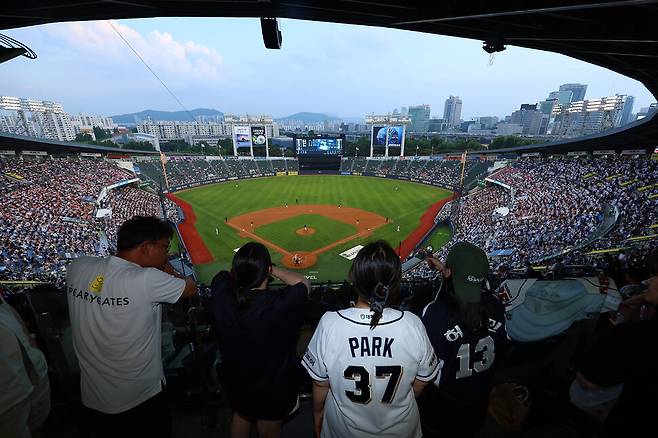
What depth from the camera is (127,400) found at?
7.84 feet

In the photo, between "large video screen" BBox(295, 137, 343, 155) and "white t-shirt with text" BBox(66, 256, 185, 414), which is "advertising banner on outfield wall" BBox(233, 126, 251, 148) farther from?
"white t-shirt with text" BBox(66, 256, 185, 414)

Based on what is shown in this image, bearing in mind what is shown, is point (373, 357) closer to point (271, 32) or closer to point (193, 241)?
point (271, 32)

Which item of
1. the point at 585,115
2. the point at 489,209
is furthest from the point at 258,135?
the point at 585,115

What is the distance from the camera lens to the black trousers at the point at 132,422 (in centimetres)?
243

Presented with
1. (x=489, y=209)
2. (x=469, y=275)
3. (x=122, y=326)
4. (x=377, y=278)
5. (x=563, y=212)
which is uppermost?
(x=377, y=278)

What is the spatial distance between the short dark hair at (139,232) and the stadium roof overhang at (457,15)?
5.74 metres

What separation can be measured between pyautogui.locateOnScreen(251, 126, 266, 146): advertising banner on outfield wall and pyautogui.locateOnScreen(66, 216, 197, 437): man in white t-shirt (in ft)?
217

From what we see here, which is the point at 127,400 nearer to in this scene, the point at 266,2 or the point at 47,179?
the point at 266,2

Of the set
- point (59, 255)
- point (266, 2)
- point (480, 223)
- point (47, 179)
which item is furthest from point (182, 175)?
point (266, 2)

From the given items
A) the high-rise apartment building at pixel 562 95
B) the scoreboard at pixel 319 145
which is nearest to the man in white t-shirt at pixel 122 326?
the scoreboard at pixel 319 145

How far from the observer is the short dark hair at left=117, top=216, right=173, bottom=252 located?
2.43m

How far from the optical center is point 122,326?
2.25m

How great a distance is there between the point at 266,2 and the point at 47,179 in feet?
121

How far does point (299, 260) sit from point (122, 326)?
728 inches
